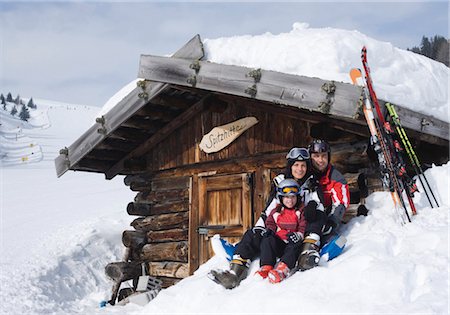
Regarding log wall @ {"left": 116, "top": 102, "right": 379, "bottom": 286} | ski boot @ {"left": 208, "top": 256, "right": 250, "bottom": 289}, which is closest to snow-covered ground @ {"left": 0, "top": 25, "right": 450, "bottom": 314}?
ski boot @ {"left": 208, "top": 256, "right": 250, "bottom": 289}

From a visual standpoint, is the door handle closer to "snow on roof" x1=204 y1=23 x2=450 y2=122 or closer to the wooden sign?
the wooden sign

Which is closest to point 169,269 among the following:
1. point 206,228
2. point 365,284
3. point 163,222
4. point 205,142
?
point 163,222

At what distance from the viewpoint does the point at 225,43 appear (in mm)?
7391

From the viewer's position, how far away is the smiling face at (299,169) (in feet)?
19.8

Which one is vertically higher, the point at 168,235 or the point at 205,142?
the point at 205,142

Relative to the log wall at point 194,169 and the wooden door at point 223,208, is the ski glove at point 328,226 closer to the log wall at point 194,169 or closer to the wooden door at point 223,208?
the log wall at point 194,169

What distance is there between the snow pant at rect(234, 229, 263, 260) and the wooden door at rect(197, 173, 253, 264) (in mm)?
2508

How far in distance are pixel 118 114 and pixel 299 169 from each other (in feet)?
12.5

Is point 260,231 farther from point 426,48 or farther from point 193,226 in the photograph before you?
point 426,48

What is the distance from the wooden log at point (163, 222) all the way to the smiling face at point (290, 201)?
398 cm

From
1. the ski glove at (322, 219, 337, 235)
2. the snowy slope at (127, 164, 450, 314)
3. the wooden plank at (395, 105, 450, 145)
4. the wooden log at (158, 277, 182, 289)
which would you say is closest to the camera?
the snowy slope at (127, 164, 450, 314)

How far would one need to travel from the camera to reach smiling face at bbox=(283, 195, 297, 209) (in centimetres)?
563

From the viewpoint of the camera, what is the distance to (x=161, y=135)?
32.1 ft

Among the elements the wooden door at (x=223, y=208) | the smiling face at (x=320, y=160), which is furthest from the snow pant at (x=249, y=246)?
the wooden door at (x=223, y=208)
